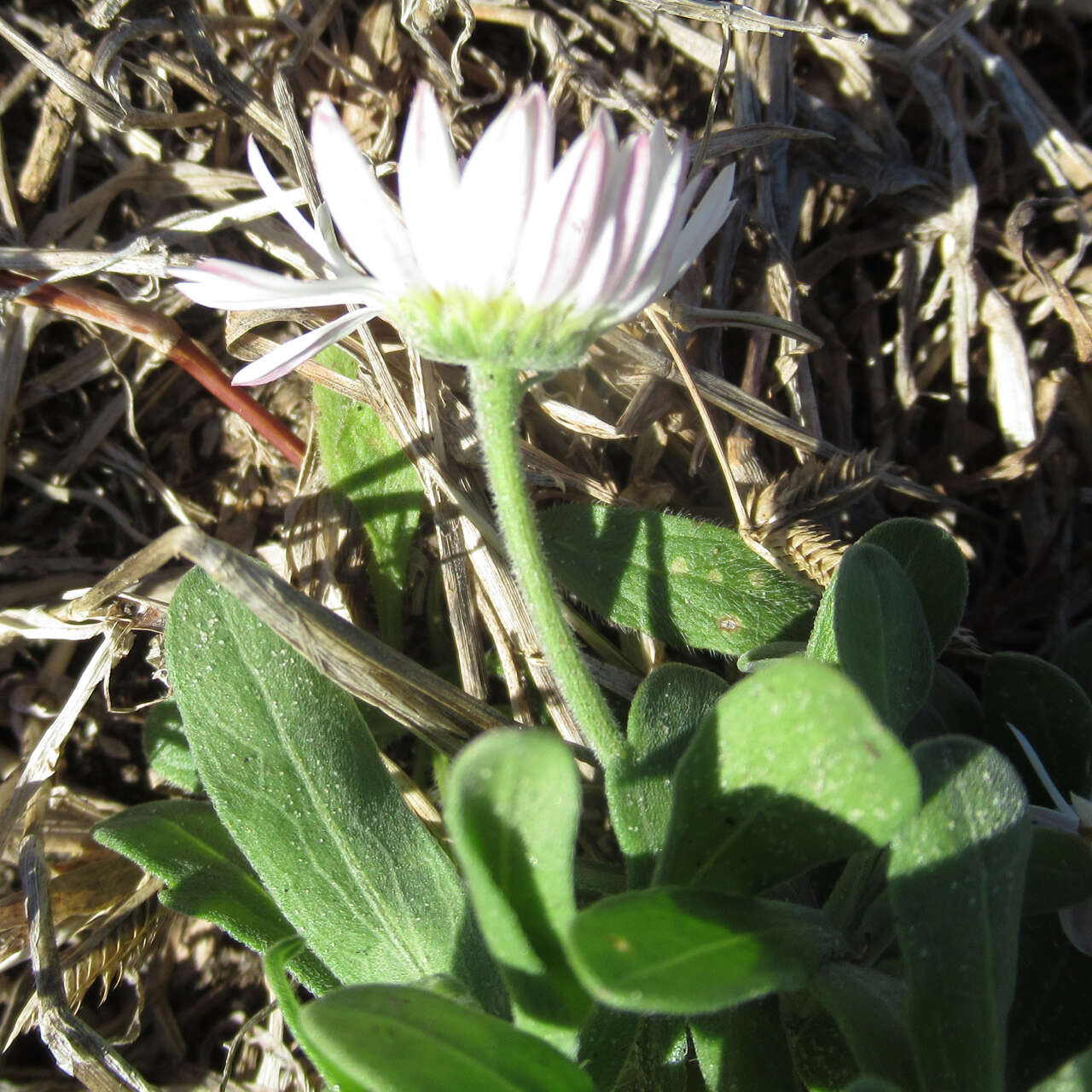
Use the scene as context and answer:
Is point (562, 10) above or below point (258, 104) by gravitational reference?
above

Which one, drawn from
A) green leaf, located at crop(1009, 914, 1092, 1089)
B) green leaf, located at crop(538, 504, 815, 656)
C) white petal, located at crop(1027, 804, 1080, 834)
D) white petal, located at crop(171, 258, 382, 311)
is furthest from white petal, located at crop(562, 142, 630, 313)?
green leaf, located at crop(1009, 914, 1092, 1089)

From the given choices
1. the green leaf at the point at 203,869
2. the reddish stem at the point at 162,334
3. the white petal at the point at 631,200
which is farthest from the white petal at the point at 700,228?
the green leaf at the point at 203,869

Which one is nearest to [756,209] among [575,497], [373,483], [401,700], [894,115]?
[894,115]

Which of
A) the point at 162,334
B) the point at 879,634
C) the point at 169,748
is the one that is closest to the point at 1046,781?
the point at 879,634

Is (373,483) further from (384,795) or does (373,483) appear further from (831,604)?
(831,604)

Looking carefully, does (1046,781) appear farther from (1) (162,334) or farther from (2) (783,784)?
(1) (162,334)

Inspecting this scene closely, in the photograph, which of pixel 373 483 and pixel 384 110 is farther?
pixel 384 110

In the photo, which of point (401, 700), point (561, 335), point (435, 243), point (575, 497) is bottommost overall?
point (401, 700)

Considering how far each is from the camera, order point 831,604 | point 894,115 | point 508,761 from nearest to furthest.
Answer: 1. point 508,761
2. point 831,604
3. point 894,115
